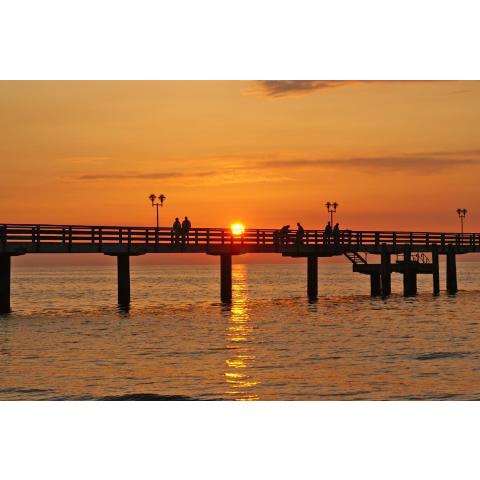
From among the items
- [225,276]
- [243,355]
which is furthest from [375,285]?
[243,355]

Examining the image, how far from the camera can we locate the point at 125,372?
28.4 meters

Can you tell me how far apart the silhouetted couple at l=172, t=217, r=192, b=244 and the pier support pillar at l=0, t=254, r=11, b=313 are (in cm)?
853

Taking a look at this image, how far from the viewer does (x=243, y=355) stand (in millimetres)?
32688

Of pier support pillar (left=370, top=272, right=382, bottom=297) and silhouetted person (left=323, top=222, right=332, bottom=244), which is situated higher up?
silhouetted person (left=323, top=222, right=332, bottom=244)

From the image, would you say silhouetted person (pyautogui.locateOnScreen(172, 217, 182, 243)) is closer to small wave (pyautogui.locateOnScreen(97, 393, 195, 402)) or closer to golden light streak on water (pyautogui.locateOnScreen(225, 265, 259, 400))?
golden light streak on water (pyautogui.locateOnScreen(225, 265, 259, 400))

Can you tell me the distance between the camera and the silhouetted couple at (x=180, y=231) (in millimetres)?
50750

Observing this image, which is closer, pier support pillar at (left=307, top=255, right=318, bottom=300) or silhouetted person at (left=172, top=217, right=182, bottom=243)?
silhouetted person at (left=172, top=217, right=182, bottom=243)

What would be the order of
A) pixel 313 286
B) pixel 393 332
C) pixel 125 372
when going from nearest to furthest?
pixel 125 372
pixel 393 332
pixel 313 286

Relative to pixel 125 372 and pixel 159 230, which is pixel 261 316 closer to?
pixel 159 230

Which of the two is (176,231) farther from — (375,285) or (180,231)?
(375,285)

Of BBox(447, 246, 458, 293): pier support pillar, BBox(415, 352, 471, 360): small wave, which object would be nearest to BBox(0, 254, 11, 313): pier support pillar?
BBox(415, 352, 471, 360): small wave

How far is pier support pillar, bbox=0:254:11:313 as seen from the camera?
45.3 meters
